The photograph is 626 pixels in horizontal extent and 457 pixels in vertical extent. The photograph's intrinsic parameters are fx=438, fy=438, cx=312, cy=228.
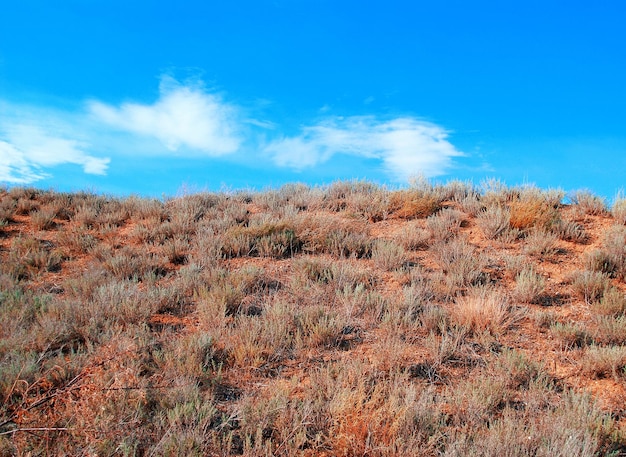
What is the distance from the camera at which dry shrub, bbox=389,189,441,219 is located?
394 inches

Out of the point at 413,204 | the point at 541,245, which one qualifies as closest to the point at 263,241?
the point at 413,204

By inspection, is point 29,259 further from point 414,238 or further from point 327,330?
point 414,238

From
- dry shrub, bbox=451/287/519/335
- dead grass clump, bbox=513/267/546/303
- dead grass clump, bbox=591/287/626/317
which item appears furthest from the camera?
dead grass clump, bbox=513/267/546/303

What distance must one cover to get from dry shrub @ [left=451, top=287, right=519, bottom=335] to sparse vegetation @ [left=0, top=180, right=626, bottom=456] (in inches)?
1.0

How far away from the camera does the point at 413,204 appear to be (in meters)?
10.0

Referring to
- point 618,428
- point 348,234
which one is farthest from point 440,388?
point 348,234

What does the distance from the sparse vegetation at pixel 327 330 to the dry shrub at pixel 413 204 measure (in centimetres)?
5

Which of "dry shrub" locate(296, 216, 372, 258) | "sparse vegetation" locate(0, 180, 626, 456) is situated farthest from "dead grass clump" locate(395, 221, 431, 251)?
"dry shrub" locate(296, 216, 372, 258)

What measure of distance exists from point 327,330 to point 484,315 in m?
2.06

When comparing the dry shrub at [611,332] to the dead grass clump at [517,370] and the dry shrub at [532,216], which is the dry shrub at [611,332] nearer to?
the dead grass clump at [517,370]

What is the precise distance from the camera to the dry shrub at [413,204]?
32.8ft

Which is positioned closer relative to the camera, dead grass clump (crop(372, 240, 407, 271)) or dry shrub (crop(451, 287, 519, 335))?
dry shrub (crop(451, 287, 519, 335))

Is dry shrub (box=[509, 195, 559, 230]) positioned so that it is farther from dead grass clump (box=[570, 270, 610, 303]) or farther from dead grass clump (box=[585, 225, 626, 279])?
dead grass clump (box=[570, 270, 610, 303])

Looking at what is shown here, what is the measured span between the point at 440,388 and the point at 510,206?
6.19 metres
